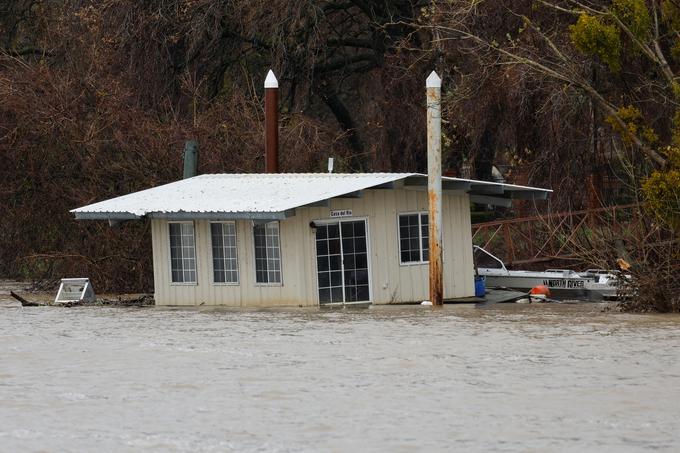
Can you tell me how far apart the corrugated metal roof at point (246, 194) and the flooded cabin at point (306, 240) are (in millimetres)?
28

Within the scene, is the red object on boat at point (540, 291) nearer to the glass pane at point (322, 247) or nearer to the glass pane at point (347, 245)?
the glass pane at point (347, 245)

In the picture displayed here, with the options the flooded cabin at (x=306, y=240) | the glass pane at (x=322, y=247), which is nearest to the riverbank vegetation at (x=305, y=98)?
the flooded cabin at (x=306, y=240)

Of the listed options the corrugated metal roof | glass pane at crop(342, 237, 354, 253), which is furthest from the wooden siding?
the corrugated metal roof

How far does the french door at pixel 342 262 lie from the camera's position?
30750mm

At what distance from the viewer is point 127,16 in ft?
128

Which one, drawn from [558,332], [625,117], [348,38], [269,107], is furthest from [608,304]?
[348,38]

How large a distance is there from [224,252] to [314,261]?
6.73 feet

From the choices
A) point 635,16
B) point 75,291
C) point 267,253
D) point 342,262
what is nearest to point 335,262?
point 342,262

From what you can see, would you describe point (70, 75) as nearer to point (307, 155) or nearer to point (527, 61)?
point (307, 155)

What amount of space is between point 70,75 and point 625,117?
590 inches

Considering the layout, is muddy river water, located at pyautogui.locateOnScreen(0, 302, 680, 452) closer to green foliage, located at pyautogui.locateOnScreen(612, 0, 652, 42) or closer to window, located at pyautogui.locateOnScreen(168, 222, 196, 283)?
window, located at pyautogui.locateOnScreen(168, 222, 196, 283)

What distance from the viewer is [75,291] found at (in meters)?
33.7

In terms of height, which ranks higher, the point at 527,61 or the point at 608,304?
the point at 527,61

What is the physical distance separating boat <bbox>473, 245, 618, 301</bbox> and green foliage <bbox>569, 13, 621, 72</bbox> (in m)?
4.95
